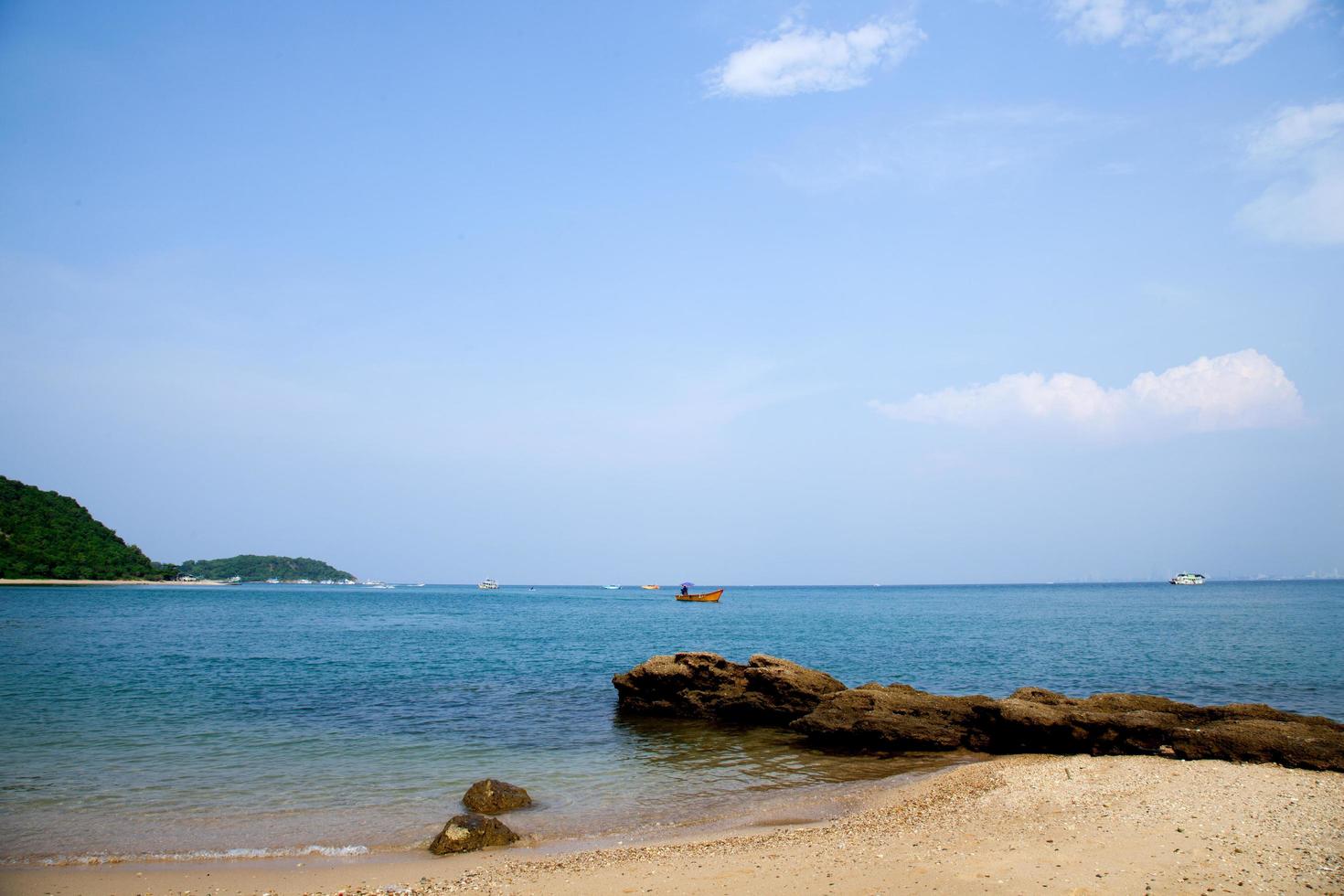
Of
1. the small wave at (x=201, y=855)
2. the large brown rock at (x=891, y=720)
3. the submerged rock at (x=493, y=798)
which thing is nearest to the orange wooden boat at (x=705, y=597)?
the large brown rock at (x=891, y=720)

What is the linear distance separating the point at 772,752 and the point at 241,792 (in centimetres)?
1219

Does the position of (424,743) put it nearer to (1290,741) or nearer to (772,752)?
(772,752)

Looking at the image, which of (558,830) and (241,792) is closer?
(558,830)

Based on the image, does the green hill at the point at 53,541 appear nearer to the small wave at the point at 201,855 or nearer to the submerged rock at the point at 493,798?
A: the small wave at the point at 201,855

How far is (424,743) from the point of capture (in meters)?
19.6

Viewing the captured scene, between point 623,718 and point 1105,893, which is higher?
point 1105,893

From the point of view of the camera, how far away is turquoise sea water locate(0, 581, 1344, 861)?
44.1 ft

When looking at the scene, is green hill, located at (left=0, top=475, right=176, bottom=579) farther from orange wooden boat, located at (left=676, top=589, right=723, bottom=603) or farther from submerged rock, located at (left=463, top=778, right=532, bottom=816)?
submerged rock, located at (left=463, top=778, right=532, bottom=816)

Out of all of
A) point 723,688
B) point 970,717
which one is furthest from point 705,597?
point 970,717

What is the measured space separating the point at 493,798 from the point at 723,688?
39.5 feet

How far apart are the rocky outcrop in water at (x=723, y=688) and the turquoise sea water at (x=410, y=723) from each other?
1.12 metres

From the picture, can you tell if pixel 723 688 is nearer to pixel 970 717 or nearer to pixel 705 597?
pixel 970 717

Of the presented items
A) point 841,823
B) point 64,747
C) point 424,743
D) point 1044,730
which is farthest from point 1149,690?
point 64,747

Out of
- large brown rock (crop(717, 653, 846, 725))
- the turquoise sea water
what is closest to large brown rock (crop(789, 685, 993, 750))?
the turquoise sea water
